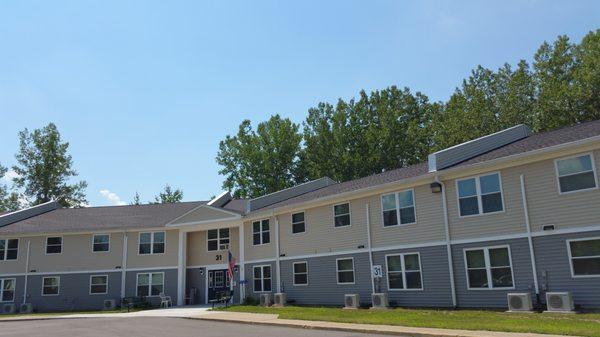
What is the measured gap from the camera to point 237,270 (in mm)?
31141

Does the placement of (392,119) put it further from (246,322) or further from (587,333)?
(587,333)

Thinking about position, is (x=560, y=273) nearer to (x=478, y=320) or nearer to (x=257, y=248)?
(x=478, y=320)

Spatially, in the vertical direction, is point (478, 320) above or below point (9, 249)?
below

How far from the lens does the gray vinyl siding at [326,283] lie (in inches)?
927

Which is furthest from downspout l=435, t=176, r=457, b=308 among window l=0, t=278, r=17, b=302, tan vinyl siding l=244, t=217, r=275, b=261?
window l=0, t=278, r=17, b=302

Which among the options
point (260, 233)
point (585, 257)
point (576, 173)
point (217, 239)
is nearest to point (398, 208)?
point (576, 173)

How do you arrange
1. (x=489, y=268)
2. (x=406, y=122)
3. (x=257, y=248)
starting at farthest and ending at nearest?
(x=406, y=122) → (x=257, y=248) → (x=489, y=268)

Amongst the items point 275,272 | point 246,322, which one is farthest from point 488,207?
point 275,272

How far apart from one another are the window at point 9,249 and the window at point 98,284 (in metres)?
5.33

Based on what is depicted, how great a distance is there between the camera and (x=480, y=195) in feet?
65.0

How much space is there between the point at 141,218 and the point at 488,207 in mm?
23962

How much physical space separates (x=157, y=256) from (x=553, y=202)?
77.7 ft

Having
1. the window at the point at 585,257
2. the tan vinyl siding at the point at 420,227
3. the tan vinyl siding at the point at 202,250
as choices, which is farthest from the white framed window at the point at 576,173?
the tan vinyl siding at the point at 202,250

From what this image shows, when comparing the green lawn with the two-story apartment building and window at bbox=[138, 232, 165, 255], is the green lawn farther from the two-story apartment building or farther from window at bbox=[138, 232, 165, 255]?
window at bbox=[138, 232, 165, 255]
